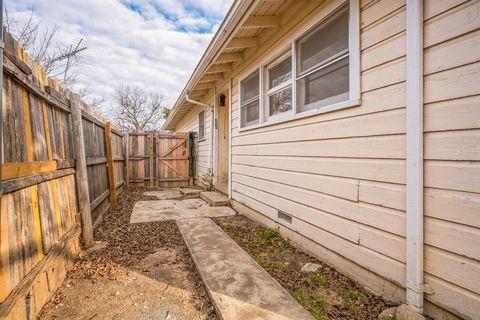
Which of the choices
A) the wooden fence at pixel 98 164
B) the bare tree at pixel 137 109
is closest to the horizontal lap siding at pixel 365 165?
the wooden fence at pixel 98 164

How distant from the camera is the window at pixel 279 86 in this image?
330 centimetres

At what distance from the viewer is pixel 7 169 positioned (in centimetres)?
142

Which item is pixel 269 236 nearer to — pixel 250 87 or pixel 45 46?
pixel 250 87

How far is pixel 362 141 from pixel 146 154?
25.0ft

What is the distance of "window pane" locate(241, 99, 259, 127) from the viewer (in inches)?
167

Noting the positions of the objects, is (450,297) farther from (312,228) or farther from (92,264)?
(92,264)

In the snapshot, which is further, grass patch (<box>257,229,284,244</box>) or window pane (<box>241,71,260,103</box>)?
window pane (<box>241,71,260,103</box>)

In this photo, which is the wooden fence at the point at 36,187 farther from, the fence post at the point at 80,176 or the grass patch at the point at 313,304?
the grass patch at the point at 313,304

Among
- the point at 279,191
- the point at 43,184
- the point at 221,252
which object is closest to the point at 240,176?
the point at 279,191

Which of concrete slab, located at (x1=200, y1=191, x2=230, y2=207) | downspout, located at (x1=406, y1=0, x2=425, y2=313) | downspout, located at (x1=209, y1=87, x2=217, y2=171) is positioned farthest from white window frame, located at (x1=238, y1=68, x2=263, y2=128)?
downspout, located at (x1=406, y1=0, x2=425, y2=313)

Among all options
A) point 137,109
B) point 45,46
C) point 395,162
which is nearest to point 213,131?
point 395,162

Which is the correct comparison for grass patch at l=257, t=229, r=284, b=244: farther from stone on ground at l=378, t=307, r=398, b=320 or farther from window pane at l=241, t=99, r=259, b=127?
window pane at l=241, t=99, r=259, b=127

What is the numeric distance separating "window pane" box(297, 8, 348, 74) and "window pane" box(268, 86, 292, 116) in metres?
0.41

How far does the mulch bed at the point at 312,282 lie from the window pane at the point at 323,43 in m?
2.17
